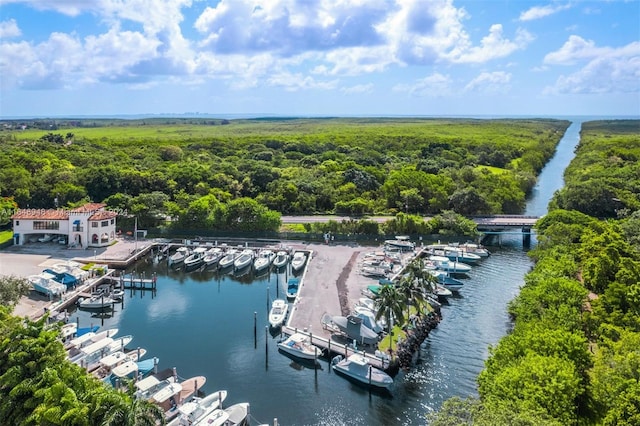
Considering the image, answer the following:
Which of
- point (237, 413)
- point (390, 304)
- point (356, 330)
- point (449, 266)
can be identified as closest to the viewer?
point (237, 413)

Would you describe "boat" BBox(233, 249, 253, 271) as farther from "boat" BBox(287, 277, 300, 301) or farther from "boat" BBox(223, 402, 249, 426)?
"boat" BBox(223, 402, 249, 426)

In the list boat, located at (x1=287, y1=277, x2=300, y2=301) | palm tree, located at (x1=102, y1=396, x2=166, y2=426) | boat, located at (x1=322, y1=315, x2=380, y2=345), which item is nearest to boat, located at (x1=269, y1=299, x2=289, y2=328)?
boat, located at (x1=287, y1=277, x2=300, y2=301)

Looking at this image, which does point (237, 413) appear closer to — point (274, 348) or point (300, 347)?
point (300, 347)

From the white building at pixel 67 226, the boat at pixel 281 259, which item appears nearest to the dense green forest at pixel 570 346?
the boat at pixel 281 259

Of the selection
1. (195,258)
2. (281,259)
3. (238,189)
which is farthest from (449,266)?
(238,189)

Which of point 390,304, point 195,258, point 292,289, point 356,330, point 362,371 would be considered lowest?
point 362,371

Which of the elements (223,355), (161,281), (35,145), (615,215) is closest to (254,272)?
(161,281)
